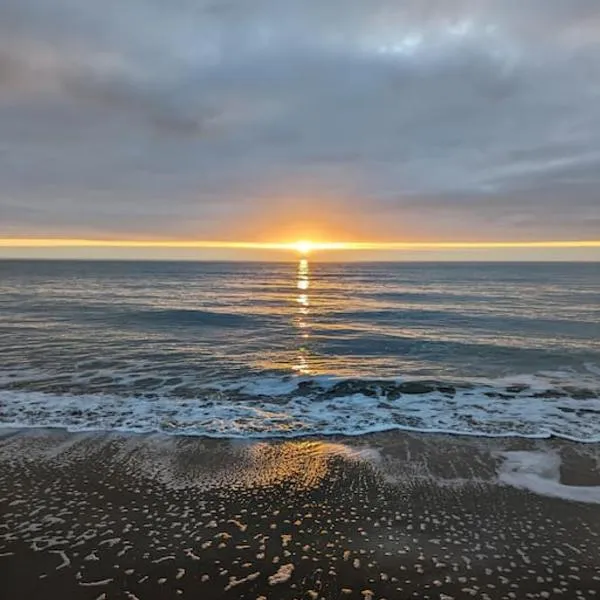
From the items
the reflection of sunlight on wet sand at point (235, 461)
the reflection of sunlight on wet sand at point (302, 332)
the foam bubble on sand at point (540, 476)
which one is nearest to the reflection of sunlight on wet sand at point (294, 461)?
the reflection of sunlight on wet sand at point (235, 461)

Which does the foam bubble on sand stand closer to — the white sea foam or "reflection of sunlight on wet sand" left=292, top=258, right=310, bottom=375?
the white sea foam

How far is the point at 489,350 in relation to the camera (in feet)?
66.2

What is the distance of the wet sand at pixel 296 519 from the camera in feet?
16.3

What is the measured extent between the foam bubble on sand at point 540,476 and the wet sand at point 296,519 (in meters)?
0.03

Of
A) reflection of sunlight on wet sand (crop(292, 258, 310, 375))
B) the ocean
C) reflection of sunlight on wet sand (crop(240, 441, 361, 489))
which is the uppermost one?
reflection of sunlight on wet sand (crop(240, 441, 361, 489))

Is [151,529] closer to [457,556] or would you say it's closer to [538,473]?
[457,556]

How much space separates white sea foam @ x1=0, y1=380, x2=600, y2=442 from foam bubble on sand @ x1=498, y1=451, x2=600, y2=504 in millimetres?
1235

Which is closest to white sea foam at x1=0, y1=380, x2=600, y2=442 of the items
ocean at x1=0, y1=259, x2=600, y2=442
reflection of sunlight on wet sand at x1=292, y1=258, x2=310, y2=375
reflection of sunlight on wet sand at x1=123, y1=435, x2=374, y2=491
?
ocean at x1=0, y1=259, x2=600, y2=442

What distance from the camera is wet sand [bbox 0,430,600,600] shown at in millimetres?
4973

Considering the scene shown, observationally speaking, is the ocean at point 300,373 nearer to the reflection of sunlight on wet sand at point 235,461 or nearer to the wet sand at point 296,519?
the reflection of sunlight on wet sand at point 235,461

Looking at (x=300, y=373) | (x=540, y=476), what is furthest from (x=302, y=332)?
(x=540, y=476)

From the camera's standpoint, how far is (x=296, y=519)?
20.5 ft

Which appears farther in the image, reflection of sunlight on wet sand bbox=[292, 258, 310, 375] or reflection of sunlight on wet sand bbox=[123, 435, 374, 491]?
reflection of sunlight on wet sand bbox=[292, 258, 310, 375]

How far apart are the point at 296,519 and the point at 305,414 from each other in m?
5.19
